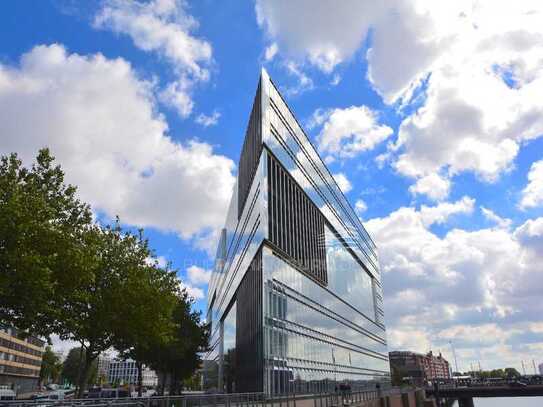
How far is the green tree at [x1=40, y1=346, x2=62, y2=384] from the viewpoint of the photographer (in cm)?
13900

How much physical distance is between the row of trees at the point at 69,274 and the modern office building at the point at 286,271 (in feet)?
31.5

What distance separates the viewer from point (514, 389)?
68.6 metres

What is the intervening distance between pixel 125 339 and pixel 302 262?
21.2 meters

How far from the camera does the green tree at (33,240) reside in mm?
15648

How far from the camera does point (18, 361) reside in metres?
97.1

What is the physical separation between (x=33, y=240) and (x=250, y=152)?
102ft

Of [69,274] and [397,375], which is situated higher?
[69,274]

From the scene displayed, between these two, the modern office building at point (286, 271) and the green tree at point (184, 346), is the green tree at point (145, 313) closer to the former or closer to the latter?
the modern office building at point (286, 271)

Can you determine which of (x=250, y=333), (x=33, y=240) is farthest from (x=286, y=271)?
(x=33, y=240)

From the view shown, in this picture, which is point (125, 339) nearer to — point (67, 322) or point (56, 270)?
point (67, 322)

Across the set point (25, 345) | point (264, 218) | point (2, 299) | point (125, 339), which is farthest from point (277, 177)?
point (25, 345)

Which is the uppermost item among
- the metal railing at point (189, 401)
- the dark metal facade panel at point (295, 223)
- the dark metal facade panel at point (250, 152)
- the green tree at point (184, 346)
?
the dark metal facade panel at point (250, 152)

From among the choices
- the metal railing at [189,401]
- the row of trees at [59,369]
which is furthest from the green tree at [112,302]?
the row of trees at [59,369]

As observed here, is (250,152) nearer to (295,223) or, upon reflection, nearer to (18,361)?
(295,223)
